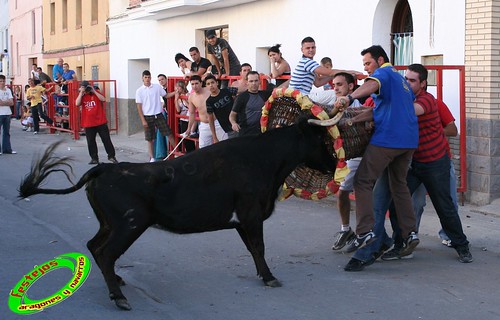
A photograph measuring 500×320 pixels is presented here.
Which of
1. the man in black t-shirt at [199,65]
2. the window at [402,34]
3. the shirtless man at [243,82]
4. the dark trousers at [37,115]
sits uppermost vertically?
the window at [402,34]

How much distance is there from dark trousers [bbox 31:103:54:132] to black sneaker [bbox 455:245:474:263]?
19.6 meters

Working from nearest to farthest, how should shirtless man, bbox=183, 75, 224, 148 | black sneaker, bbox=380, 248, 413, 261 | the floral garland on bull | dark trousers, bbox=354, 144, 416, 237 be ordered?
1. the floral garland on bull
2. dark trousers, bbox=354, 144, 416, 237
3. black sneaker, bbox=380, 248, 413, 261
4. shirtless man, bbox=183, 75, 224, 148

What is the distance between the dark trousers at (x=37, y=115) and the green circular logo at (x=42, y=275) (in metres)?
18.1

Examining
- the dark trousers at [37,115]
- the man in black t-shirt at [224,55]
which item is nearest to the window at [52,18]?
the dark trousers at [37,115]

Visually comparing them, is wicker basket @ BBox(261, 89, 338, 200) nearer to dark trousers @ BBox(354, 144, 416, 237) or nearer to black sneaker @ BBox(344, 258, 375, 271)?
dark trousers @ BBox(354, 144, 416, 237)

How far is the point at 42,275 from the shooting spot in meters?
7.12

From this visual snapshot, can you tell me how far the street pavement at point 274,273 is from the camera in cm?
626

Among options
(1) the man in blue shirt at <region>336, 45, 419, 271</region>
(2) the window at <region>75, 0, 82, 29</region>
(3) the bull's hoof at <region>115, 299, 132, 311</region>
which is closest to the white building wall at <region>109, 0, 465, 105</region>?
(1) the man in blue shirt at <region>336, 45, 419, 271</region>

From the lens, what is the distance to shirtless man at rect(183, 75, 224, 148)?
12.5 meters

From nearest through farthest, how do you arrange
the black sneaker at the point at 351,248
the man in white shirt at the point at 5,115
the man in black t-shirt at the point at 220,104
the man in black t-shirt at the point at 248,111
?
the black sneaker at the point at 351,248 → the man in black t-shirt at the point at 248,111 → the man in black t-shirt at the point at 220,104 → the man in white shirt at the point at 5,115

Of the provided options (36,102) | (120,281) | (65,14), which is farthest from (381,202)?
(65,14)

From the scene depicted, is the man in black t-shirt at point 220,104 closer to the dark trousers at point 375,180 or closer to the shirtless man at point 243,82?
the shirtless man at point 243,82

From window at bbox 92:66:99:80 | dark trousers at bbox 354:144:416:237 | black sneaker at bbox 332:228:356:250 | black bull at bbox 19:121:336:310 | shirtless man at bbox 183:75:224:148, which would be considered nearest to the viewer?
black bull at bbox 19:121:336:310

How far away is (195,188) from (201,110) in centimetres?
614
